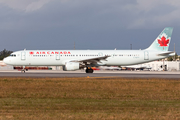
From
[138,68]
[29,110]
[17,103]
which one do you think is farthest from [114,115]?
[138,68]

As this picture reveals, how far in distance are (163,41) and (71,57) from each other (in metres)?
15.9

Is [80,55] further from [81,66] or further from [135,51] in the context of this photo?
[135,51]

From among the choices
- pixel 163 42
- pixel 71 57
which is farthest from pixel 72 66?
pixel 163 42

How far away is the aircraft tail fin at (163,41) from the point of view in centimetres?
4269

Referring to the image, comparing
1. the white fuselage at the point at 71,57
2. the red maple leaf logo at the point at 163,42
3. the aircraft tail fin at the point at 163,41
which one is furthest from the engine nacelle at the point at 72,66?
the red maple leaf logo at the point at 163,42

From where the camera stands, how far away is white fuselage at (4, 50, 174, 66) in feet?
132

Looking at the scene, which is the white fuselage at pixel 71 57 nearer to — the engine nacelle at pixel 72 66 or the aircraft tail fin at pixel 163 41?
the aircraft tail fin at pixel 163 41

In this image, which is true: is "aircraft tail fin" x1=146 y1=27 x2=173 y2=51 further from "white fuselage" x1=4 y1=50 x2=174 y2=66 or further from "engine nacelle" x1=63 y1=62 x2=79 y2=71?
"engine nacelle" x1=63 y1=62 x2=79 y2=71

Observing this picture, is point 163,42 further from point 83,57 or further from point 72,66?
point 72,66

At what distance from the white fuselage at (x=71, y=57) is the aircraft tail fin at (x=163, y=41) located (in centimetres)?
Answer: 150

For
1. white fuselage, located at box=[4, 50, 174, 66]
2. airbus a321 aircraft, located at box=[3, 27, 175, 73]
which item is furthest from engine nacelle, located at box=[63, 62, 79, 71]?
white fuselage, located at box=[4, 50, 174, 66]

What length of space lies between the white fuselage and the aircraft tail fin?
4.93 feet

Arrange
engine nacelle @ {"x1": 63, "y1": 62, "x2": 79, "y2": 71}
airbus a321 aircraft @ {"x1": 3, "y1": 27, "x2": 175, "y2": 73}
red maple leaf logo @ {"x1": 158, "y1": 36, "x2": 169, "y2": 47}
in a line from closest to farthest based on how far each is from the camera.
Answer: engine nacelle @ {"x1": 63, "y1": 62, "x2": 79, "y2": 71} < airbus a321 aircraft @ {"x1": 3, "y1": 27, "x2": 175, "y2": 73} < red maple leaf logo @ {"x1": 158, "y1": 36, "x2": 169, "y2": 47}

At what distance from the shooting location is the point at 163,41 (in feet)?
140
